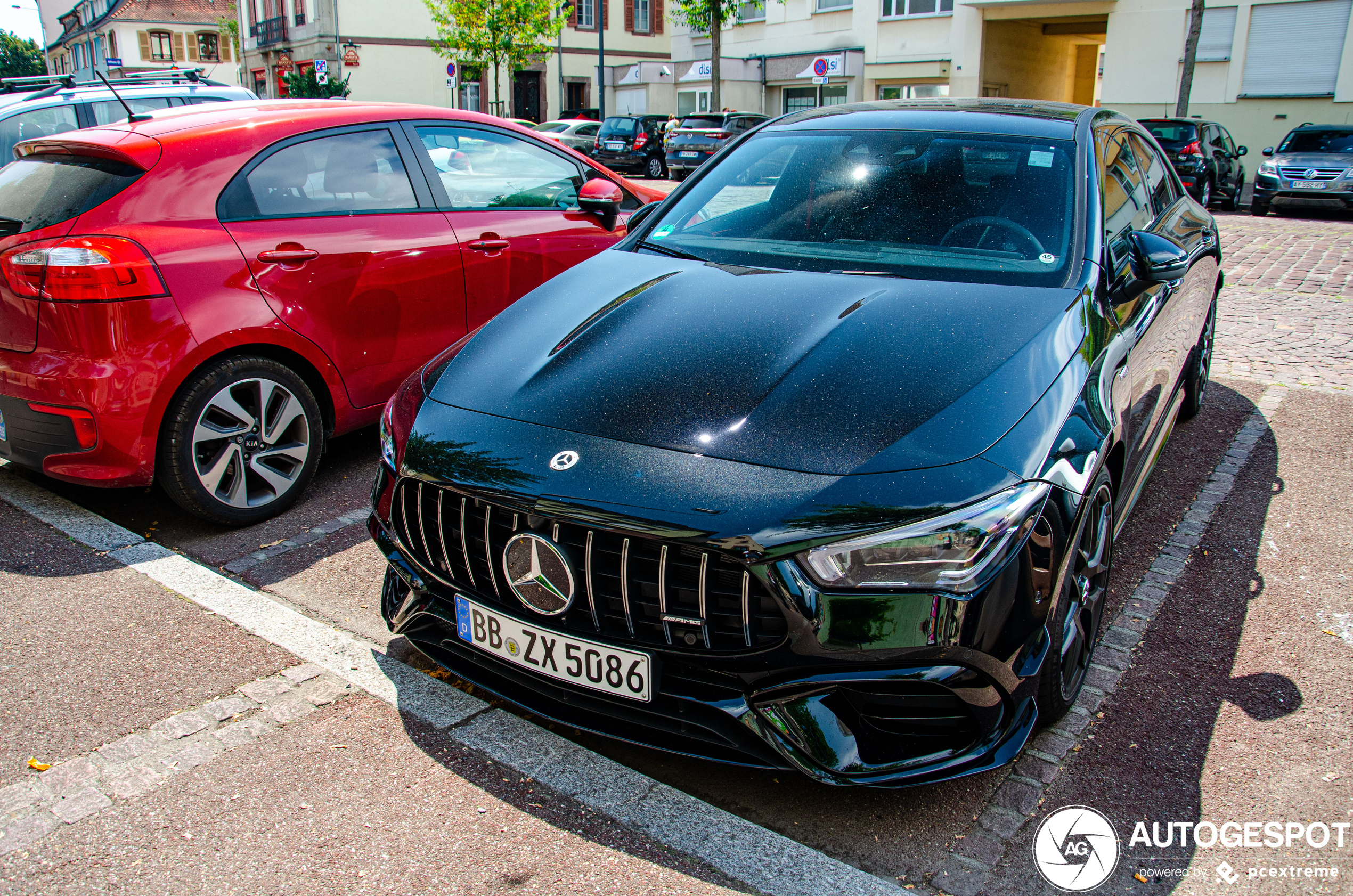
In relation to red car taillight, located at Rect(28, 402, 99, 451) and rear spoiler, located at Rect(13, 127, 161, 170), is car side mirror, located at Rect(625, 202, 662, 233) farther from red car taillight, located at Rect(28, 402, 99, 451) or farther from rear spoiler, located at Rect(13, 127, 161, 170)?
red car taillight, located at Rect(28, 402, 99, 451)

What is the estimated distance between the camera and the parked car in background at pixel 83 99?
296 inches

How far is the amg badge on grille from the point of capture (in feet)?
7.64

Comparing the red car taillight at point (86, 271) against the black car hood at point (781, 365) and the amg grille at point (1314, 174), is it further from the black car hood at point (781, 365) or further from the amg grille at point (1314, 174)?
the amg grille at point (1314, 174)

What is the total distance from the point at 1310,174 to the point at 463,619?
19501 mm

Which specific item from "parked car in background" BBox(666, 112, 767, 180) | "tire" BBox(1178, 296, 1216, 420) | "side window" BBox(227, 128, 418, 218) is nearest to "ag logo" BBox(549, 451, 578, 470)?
"side window" BBox(227, 128, 418, 218)

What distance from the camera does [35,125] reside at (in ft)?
25.0

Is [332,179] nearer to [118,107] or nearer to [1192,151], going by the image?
[118,107]

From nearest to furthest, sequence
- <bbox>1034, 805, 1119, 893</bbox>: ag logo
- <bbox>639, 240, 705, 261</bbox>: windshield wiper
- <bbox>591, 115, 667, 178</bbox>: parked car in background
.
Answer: <bbox>1034, 805, 1119, 893</bbox>: ag logo
<bbox>639, 240, 705, 261</bbox>: windshield wiper
<bbox>591, 115, 667, 178</bbox>: parked car in background

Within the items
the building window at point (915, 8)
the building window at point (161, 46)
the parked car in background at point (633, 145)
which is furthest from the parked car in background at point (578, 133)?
the building window at point (161, 46)

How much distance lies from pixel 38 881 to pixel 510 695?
1.09 metres

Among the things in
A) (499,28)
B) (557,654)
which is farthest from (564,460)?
(499,28)

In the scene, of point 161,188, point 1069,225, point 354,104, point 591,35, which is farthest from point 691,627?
point 591,35

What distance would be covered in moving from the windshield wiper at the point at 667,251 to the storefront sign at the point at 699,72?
39.8 metres

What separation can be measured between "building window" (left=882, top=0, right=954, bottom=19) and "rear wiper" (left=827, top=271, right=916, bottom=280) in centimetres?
3414
